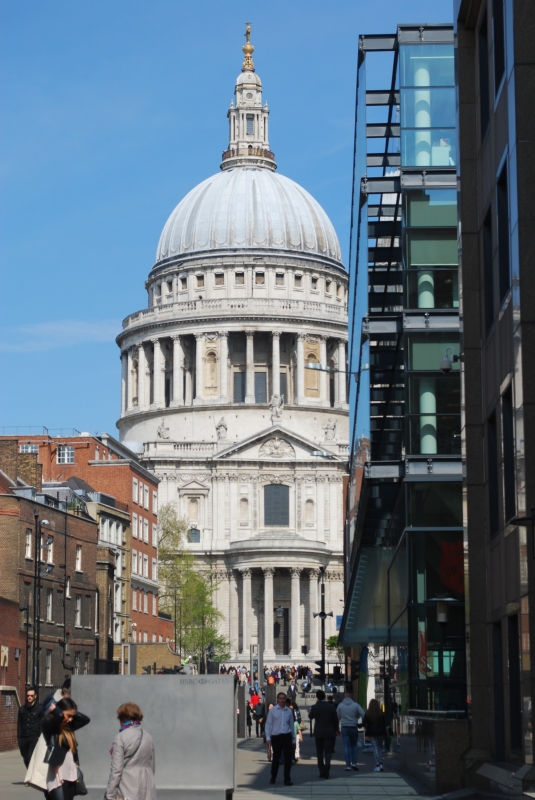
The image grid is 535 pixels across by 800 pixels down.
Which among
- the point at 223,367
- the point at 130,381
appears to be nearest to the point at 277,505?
the point at 223,367

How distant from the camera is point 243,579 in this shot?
13275 cm

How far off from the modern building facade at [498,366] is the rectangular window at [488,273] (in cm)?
2

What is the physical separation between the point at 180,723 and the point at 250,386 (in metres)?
131

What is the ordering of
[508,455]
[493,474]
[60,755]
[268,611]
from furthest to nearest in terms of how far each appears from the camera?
1. [268,611]
2. [493,474]
3. [508,455]
4. [60,755]

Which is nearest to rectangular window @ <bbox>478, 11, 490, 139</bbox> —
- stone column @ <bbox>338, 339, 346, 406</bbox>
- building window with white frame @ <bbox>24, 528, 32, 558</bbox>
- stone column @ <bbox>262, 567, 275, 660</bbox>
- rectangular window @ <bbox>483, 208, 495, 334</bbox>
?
rectangular window @ <bbox>483, 208, 495, 334</bbox>

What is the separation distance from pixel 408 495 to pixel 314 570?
104020 mm

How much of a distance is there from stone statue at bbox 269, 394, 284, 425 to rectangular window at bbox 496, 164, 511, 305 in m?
123

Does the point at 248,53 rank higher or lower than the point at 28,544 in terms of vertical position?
higher

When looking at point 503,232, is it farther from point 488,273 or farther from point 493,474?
point 493,474

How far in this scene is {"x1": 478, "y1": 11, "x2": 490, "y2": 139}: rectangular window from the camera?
22.5m

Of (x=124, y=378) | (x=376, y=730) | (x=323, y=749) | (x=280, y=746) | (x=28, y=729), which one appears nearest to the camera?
(x=28, y=729)

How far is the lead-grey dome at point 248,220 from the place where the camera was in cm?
15925

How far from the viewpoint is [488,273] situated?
22.4 m

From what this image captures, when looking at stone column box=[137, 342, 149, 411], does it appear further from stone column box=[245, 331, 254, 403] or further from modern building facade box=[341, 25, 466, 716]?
modern building facade box=[341, 25, 466, 716]
